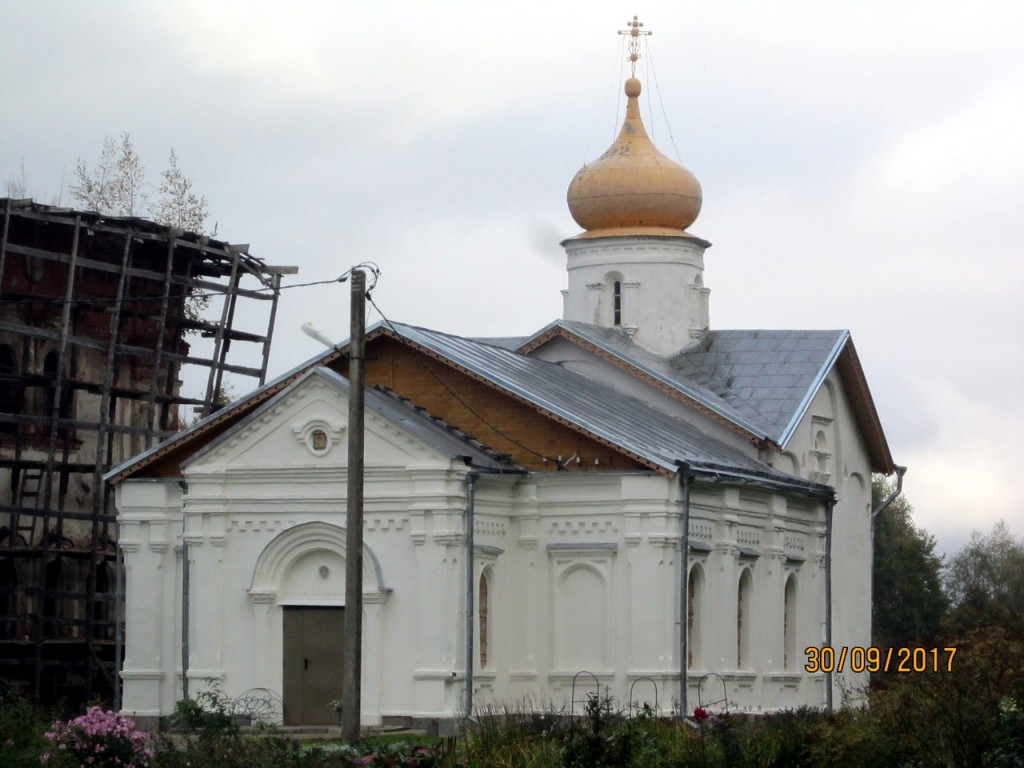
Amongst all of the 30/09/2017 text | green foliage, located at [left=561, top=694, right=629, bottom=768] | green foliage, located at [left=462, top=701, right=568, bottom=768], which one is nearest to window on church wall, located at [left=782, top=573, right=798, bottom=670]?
the 30/09/2017 text

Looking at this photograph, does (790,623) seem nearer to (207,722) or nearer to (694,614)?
(694,614)

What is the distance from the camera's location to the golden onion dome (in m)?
32.0

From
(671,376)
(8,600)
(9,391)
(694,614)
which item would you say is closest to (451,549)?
(694,614)

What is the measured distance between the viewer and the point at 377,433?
23547mm

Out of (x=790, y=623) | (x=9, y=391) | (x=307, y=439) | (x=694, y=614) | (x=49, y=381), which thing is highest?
(x=49, y=381)

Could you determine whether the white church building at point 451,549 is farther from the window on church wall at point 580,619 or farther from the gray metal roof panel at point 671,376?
the gray metal roof panel at point 671,376

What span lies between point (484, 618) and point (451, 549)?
1.28 m

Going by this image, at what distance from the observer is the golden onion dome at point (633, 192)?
105 feet

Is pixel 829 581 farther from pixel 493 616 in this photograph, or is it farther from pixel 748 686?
pixel 493 616

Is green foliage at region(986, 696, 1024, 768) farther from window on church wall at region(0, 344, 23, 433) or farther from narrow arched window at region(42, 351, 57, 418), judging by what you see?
window on church wall at region(0, 344, 23, 433)

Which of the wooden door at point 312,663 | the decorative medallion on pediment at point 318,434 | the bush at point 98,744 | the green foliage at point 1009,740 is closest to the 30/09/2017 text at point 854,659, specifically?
the green foliage at point 1009,740

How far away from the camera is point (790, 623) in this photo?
95.2 ft

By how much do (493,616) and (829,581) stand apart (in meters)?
7.46

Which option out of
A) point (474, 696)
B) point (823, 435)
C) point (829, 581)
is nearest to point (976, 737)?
point (474, 696)
